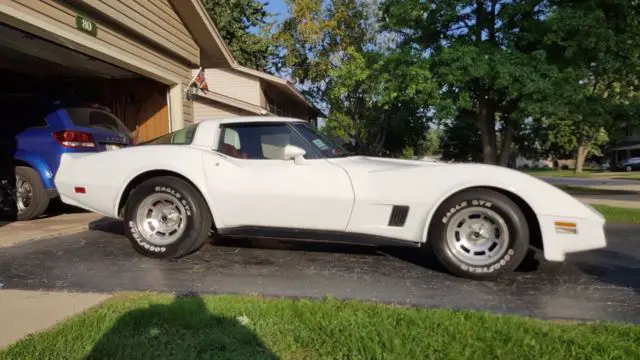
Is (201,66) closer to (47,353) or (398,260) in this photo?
(398,260)

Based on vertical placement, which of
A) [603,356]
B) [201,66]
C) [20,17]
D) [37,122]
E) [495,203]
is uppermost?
[201,66]

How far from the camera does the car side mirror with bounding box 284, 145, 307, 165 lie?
13.3 ft

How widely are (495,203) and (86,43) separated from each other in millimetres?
6052

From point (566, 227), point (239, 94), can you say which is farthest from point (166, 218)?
point (239, 94)

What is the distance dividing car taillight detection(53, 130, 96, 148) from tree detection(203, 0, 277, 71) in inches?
735

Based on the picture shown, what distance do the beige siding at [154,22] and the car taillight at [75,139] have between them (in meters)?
1.88

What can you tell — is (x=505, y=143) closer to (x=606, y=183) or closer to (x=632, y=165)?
(x=606, y=183)

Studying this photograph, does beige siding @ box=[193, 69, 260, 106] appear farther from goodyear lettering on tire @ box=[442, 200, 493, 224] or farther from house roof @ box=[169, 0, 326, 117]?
goodyear lettering on tire @ box=[442, 200, 493, 224]

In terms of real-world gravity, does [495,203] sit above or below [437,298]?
above

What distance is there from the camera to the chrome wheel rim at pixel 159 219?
4.38 metres

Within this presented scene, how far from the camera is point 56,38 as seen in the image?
249 inches

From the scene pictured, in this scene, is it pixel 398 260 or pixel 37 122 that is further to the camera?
pixel 37 122

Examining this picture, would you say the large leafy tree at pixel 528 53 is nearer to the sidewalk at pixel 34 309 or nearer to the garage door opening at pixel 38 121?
the garage door opening at pixel 38 121

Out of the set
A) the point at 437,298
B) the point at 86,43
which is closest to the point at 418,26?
the point at 86,43
